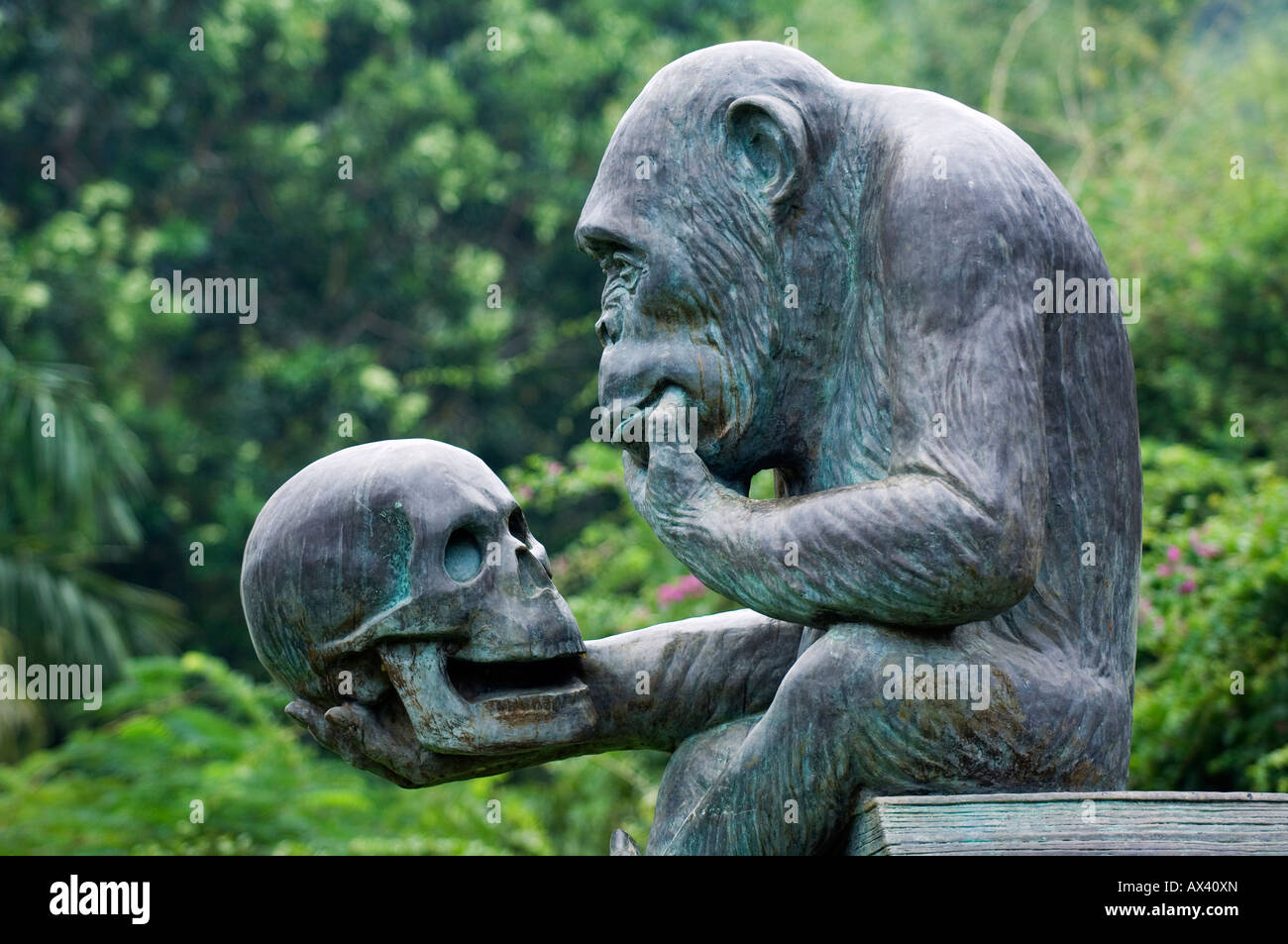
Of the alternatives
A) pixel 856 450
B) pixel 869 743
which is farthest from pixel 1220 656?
pixel 869 743

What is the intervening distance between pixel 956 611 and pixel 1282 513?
4.13 m

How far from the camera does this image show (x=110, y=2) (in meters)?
14.4

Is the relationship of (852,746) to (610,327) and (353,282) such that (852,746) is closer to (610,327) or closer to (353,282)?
(610,327)

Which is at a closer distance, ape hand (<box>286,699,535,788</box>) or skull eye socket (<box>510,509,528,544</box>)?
ape hand (<box>286,699,535,788</box>)

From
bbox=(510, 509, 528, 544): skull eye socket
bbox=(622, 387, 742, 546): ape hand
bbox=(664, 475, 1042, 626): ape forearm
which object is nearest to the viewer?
bbox=(664, 475, 1042, 626): ape forearm

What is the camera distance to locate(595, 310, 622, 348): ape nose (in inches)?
142

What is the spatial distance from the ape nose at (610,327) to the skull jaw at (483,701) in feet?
2.32

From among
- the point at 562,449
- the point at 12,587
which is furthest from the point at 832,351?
the point at 562,449

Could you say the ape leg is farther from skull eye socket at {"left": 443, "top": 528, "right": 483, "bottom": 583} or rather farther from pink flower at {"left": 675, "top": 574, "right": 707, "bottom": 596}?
pink flower at {"left": 675, "top": 574, "right": 707, "bottom": 596}

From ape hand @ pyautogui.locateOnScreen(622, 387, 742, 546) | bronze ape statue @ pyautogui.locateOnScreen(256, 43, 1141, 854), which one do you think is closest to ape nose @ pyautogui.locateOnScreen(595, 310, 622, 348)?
bronze ape statue @ pyautogui.locateOnScreen(256, 43, 1141, 854)

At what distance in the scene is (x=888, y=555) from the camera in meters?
3.14

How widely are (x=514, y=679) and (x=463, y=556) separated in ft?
1.00

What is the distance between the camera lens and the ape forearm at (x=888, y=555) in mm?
3123
